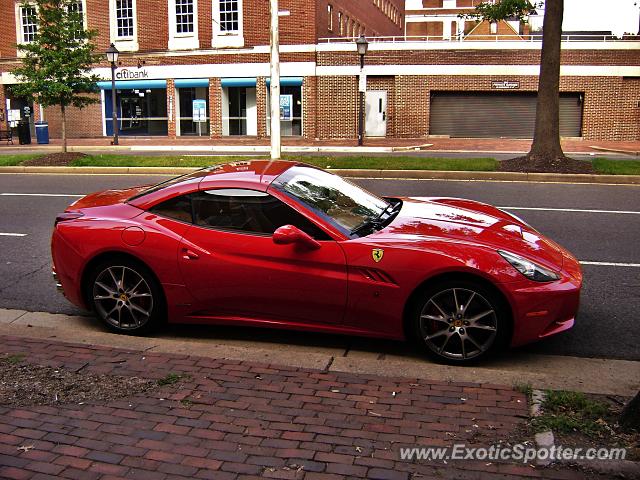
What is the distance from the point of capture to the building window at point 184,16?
35281 mm

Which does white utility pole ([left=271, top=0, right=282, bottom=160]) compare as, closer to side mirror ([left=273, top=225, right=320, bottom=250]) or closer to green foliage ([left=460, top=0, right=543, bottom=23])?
green foliage ([left=460, top=0, right=543, bottom=23])

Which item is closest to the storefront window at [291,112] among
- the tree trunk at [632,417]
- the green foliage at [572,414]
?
the green foliage at [572,414]

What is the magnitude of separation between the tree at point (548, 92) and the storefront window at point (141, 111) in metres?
23.4

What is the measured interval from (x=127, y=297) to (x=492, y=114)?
105ft

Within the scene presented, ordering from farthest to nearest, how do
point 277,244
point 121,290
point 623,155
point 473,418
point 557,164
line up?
point 623,155, point 557,164, point 121,290, point 277,244, point 473,418

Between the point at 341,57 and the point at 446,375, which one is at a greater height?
the point at 341,57

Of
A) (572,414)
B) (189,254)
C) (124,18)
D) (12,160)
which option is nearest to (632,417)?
(572,414)

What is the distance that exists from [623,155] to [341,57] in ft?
52.0

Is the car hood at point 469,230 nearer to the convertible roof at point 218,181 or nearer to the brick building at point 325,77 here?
the convertible roof at point 218,181

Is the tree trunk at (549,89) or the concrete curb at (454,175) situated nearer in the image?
the concrete curb at (454,175)

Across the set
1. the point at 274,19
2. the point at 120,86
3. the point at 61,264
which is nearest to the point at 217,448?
the point at 61,264

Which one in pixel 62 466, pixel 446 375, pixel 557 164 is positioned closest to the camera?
pixel 62 466

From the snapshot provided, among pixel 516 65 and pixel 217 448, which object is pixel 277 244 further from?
pixel 516 65

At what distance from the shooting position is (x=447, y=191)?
534 inches
